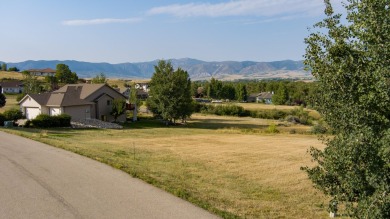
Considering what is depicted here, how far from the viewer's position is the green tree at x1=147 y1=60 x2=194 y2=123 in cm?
6269

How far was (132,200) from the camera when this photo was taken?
10.9 metres

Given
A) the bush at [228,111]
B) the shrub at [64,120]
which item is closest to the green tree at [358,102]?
the shrub at [64,120]

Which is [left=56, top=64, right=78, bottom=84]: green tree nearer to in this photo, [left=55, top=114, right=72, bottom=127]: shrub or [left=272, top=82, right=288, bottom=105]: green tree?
[left=272, top=82, right=288, bottom=105]: green tree

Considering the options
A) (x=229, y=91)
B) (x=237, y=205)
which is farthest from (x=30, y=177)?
(x=229, y=91)

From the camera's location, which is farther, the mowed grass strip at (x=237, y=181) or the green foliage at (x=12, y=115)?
the green foliage at (x=12, y=115)

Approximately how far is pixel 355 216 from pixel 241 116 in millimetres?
85101

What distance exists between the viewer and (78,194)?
1146 centimetres

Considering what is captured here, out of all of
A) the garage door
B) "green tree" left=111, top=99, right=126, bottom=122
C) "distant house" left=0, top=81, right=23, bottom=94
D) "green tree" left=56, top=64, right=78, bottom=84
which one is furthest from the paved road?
"distant house" left=0, top=81, right=23, bottom=94

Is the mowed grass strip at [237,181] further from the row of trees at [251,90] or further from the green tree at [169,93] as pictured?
the row of trees at [251,90]

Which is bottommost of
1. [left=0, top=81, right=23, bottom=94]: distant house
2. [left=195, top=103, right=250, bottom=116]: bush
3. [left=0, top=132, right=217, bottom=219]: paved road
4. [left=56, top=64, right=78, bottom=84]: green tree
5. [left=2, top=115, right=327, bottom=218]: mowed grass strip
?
[left=195, top=103, right=250, bottom=116]: bush

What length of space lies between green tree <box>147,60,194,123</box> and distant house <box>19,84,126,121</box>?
626 centimetres

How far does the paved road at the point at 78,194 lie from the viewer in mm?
9750

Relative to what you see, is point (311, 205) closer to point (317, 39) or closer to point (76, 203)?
point (317, 39)

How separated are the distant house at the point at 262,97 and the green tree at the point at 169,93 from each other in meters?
86.5
